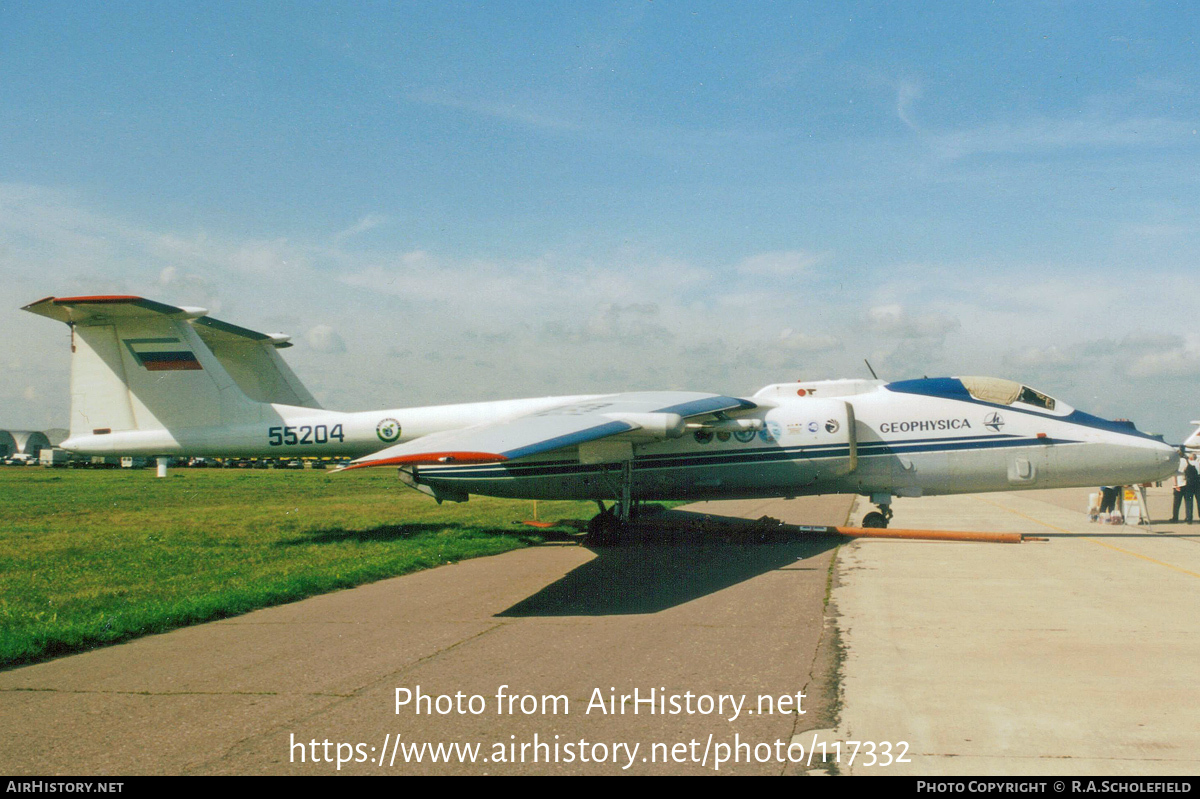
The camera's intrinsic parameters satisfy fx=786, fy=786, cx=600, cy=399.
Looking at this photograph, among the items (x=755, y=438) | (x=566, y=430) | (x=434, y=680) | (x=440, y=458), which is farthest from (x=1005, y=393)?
(x=434, y=680)

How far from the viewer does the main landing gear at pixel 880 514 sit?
48.7 feet

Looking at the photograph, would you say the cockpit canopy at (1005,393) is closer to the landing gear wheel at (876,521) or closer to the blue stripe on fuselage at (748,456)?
the blue stripe on fuselage at (748,456)

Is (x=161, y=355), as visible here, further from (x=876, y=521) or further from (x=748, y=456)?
(x=876, y=521)

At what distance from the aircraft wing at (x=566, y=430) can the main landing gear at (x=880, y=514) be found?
3.03m

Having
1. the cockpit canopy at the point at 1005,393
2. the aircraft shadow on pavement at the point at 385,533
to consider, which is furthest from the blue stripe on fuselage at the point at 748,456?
the aircraft shadow on pavement at the point at 385,533

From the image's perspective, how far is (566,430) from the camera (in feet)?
34.2

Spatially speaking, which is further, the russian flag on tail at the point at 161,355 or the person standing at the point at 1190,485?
the person standing at the point at 1190,485

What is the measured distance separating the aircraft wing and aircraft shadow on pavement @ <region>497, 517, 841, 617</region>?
70.0 inches

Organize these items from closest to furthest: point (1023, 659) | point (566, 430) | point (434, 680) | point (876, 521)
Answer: point (434, 680), point (1023, 659), point (566, 430), point (876, 521)

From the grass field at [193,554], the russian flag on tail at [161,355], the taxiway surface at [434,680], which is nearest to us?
the taxiway surface at [434,680]

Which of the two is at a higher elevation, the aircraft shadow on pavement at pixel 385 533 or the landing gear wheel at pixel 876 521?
the landing gear wheel at pixel 876 521

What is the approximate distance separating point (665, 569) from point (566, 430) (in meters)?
2.61

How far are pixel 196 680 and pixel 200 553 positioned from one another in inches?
334

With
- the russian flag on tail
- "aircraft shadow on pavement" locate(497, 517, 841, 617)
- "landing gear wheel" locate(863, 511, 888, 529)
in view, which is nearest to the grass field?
"aircraft shadow on pavement" locate(497, 517, 841, 617)
